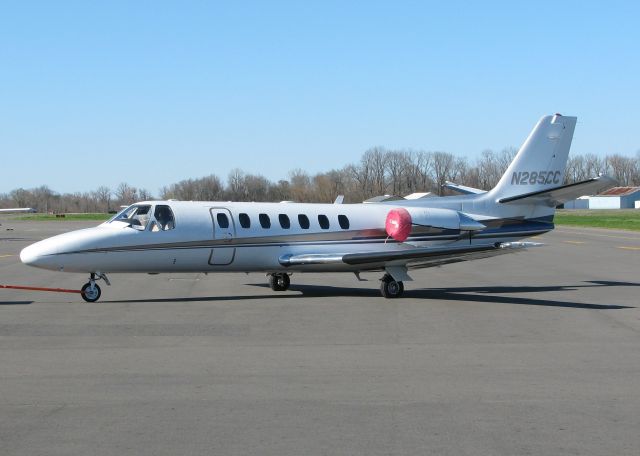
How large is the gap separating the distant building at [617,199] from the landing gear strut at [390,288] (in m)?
173

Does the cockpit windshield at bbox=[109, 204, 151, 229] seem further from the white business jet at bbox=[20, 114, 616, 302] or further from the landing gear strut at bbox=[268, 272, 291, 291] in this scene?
the landing gear strut at bbox=[268, 272, 291, 291]

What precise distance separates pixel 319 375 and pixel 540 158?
51.3 feet

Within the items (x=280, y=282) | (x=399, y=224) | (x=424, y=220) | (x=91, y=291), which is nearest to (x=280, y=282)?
(x=280, y=282)

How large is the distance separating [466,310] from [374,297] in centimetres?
349

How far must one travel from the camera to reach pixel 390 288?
68.0ft

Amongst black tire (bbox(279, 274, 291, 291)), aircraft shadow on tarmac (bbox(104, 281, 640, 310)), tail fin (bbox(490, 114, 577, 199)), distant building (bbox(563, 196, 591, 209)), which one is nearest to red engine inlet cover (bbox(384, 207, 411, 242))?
aircraft shadow on tarmac (bbox(104, 281, 640, 310))

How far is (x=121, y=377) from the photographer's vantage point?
34.1 feet

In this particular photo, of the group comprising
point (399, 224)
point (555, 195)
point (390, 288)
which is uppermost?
point (555, 195)

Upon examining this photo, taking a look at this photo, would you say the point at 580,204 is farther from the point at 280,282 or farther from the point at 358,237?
the point at 280,282

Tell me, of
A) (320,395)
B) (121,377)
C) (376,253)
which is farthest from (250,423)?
(376,253)

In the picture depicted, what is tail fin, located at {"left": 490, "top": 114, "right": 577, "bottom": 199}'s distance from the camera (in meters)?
24.3

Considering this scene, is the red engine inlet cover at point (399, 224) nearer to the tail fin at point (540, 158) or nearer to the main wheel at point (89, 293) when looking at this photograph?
the tail fin at point (540, 158)

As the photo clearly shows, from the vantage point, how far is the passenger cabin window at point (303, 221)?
2205 centimetres

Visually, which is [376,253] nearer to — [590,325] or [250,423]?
[590,325]
